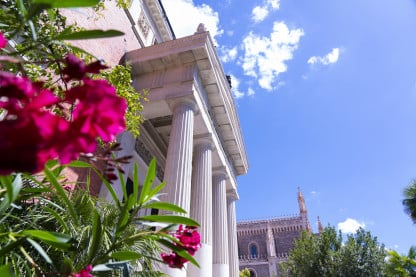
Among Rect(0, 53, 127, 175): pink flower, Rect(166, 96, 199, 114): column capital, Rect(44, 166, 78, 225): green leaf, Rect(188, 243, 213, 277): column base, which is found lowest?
Rect(0, 53, 127, 175): pink flower

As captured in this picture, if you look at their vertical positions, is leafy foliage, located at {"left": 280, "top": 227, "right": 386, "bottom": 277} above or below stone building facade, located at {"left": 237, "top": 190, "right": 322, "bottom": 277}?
below

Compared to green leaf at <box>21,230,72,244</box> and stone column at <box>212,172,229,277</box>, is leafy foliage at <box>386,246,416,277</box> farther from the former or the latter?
green leaf at <box>21,230,72,244</box>

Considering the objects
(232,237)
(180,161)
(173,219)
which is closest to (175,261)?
(173,219)

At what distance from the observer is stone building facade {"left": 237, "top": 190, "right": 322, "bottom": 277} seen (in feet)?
135

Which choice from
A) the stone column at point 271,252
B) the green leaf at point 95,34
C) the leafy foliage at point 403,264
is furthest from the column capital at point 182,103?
the stone column at point 271,252

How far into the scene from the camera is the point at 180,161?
698 centimetres

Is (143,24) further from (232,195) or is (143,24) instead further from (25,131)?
(25,131)

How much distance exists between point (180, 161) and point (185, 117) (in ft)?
4.71

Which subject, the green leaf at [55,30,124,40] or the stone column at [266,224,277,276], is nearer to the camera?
the green leaf at [55,30,124,40]

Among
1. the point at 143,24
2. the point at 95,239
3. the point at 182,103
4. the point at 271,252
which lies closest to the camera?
the point at 95,239

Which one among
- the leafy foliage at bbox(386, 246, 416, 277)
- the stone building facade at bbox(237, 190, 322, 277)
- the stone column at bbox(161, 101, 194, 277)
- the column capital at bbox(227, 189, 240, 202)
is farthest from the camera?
the stone building facade at bbox(237, 190, 322, 277)

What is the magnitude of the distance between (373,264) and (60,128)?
18955 mm

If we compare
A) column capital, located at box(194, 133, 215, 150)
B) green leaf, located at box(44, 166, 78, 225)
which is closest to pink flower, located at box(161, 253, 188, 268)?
green leaf, located at box(44, 166, 78, 225)

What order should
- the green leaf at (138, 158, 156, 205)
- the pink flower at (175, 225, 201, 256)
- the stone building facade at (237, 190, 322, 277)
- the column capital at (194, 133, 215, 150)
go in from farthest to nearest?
the stone building facade at (237, 190, 322, 277) < the column capital at (194, 133, 215, 150) < the green leaf at (138, 158, 156, 205) < the pink flower at (175, 225, 201, 256)
